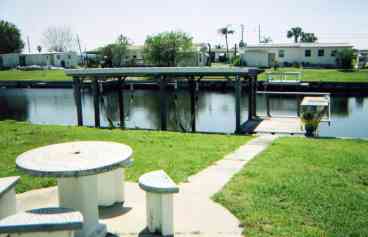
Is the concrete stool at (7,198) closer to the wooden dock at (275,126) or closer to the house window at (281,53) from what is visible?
→ the wooden dock at (275,126)

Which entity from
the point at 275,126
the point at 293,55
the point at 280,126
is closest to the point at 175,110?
the point at 275,126

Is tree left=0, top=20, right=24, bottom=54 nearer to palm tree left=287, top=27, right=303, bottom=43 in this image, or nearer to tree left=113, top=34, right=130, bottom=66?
tree left=113, top=34, right=130, bottom=66

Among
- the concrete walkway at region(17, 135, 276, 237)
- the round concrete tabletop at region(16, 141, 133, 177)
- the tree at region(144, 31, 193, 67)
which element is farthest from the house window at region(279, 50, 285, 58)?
the round concrete tabletop at region(16, 141, 133, 177)

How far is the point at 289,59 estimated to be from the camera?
44.3m

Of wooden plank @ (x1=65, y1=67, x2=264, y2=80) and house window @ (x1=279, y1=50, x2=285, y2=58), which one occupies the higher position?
house window @ (x1=279, y1=50, x2=285, y2=58)

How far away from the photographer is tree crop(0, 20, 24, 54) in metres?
67.0

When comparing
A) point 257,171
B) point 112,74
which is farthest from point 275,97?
point 257,171

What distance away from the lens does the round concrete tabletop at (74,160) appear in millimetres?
3771

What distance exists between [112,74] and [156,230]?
38.3 ft

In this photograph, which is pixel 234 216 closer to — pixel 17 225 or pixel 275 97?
pixel 17 225

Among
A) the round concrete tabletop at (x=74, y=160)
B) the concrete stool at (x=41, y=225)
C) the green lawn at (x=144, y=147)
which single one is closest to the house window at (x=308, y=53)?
the green lawn at (x=144, y=147)

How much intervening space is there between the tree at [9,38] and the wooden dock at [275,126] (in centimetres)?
6370

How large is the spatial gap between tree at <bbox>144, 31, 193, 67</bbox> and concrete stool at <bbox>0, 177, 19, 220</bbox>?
121 feet

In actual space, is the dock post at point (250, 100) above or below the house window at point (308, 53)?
below
